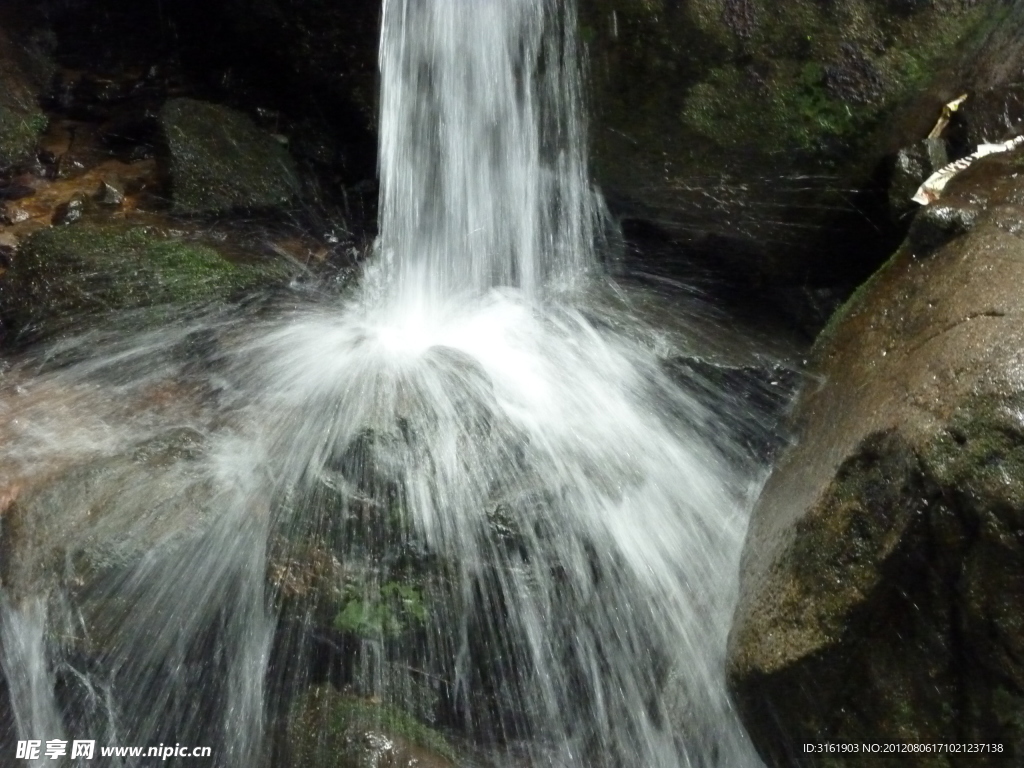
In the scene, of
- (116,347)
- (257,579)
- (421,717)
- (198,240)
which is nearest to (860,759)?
(421,717)

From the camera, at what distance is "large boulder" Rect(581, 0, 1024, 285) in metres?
3.83

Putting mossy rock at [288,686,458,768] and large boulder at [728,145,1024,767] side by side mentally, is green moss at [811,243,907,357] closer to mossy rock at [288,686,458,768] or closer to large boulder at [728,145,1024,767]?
large boulder at [728,145,1024,767]

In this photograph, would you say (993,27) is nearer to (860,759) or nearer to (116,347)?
(860,759)

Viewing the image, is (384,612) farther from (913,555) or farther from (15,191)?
(15,191)

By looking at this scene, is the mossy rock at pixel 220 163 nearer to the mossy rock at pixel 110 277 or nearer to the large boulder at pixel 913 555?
the mossy rock at pixel 110 277

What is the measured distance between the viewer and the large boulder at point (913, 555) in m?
2.35

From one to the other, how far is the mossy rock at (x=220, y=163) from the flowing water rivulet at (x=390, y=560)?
145cm

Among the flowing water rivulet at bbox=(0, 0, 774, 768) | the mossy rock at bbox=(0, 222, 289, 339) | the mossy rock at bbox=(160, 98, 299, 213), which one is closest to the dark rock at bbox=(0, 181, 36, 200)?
the mossy rock at bbox=(0, 222, 289, 339)

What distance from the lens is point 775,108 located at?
394 centimetres

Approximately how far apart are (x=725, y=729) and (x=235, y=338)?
2684 mm

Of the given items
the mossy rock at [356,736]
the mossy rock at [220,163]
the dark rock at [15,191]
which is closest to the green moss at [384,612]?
the mossy rock at [356,736]

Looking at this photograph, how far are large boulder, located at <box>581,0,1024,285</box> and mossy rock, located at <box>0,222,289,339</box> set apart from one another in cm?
192

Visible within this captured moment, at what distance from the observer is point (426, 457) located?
343cm

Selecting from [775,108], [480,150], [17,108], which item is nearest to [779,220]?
[775,108]
